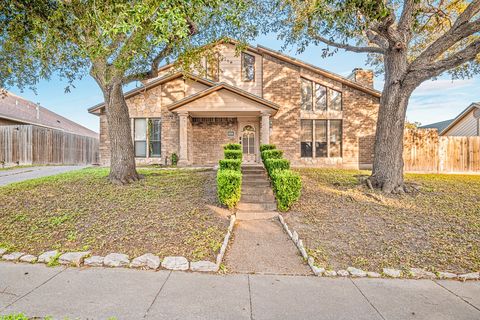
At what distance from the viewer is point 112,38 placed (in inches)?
204

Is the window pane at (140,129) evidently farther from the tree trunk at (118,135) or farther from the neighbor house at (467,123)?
the neighbor house at (467,123)

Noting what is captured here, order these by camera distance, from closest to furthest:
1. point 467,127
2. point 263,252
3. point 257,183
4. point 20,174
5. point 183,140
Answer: point 263,252, point 257,183, point 20,174, point 183,140, point 467,127

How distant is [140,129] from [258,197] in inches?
366

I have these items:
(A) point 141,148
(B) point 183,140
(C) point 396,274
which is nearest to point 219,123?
(B) point 183,140

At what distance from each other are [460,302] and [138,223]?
5.18 meters

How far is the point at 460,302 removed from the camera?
309 centimetres

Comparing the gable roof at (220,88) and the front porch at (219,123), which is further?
the front porch at (219,123)

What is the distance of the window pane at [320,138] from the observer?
1401 cm

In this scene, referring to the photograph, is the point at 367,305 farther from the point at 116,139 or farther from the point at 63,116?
the point at 63,116

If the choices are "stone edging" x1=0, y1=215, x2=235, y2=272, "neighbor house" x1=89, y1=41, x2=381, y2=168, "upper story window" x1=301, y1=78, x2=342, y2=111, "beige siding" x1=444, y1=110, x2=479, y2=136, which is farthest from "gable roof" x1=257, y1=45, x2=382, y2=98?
"stone edging" x1=0, y1=215, x2=235, y2=272

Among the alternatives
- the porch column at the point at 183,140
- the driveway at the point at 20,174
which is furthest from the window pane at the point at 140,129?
the driveway at the point at 20,174

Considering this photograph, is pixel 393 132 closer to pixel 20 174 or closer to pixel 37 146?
pixel 20 174

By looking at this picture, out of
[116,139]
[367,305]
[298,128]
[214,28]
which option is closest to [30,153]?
[116,139]

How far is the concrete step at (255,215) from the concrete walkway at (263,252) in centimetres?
32
